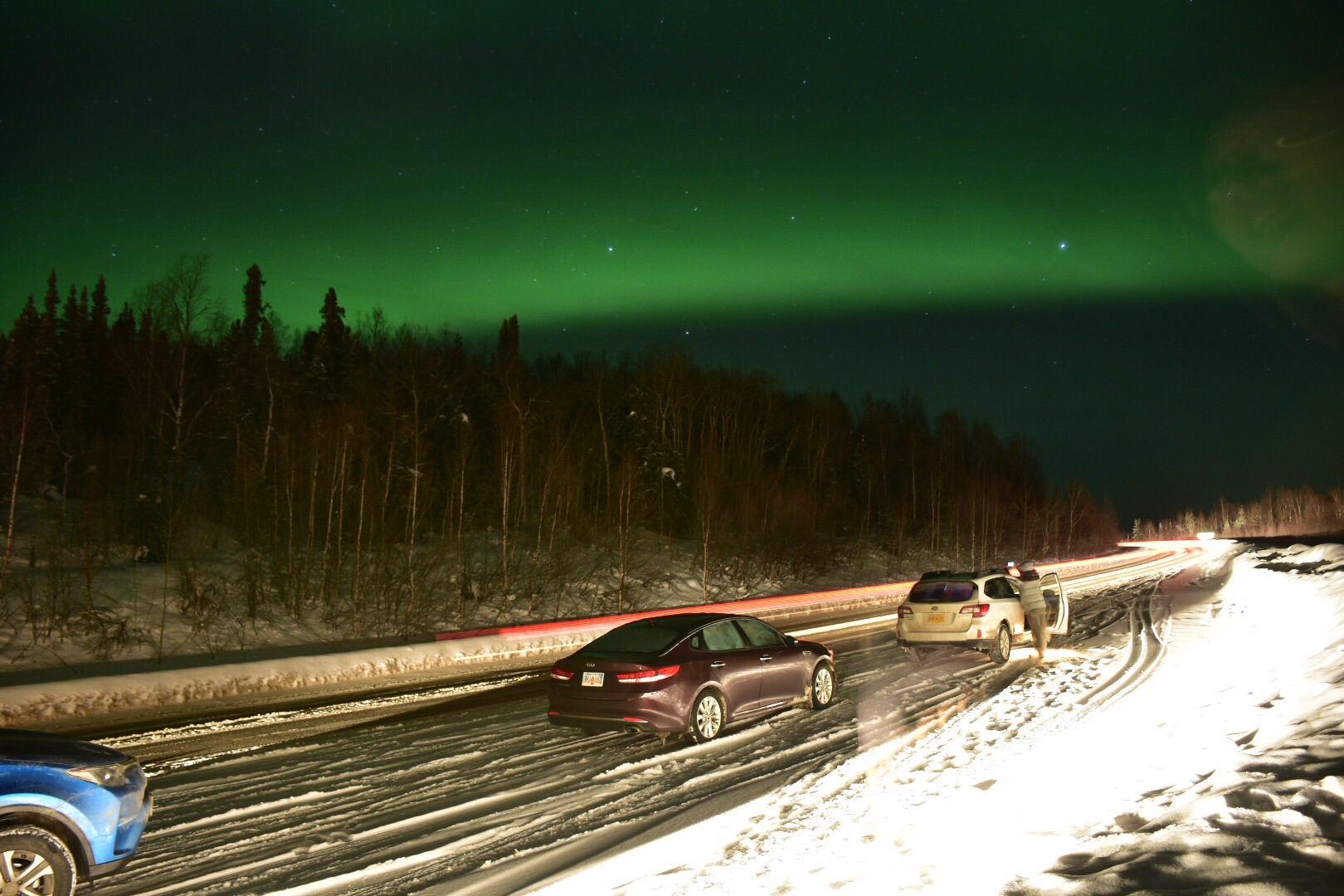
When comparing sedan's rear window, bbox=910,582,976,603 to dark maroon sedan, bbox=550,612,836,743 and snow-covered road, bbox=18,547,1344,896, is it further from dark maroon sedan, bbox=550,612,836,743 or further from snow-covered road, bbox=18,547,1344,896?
dark maroon sedan, bbox=550,612,836,743

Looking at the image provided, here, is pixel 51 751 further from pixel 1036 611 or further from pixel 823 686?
pixel 1036 611

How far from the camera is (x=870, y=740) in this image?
387 inches

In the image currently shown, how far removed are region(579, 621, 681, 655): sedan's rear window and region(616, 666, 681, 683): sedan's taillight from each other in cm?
31

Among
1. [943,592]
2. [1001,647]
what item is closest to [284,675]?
[943,592]

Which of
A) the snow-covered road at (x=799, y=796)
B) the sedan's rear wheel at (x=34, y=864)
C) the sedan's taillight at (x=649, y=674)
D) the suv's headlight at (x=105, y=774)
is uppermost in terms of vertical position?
the suv's headlight at (x=105, y=774)

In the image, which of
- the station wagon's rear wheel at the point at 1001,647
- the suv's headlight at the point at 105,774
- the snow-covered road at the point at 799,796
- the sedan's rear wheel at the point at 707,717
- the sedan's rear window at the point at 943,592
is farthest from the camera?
the sedan's rear window at the point at 943,592

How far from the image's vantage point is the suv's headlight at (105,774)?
549 cm

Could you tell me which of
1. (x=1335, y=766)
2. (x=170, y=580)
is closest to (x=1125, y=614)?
(x=1335, y=766)

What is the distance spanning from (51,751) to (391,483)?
2844 centimetres

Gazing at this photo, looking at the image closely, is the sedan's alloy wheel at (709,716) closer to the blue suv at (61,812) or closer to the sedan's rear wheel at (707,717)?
the sedan's rear wheel at (707,717)

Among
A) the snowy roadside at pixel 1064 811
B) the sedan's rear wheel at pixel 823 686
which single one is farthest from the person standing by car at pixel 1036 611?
the sedan's rear wheel at pixel 823 686

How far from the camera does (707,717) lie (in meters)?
10.4

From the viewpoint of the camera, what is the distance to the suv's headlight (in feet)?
18.0

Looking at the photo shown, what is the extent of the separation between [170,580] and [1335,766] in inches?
1065
